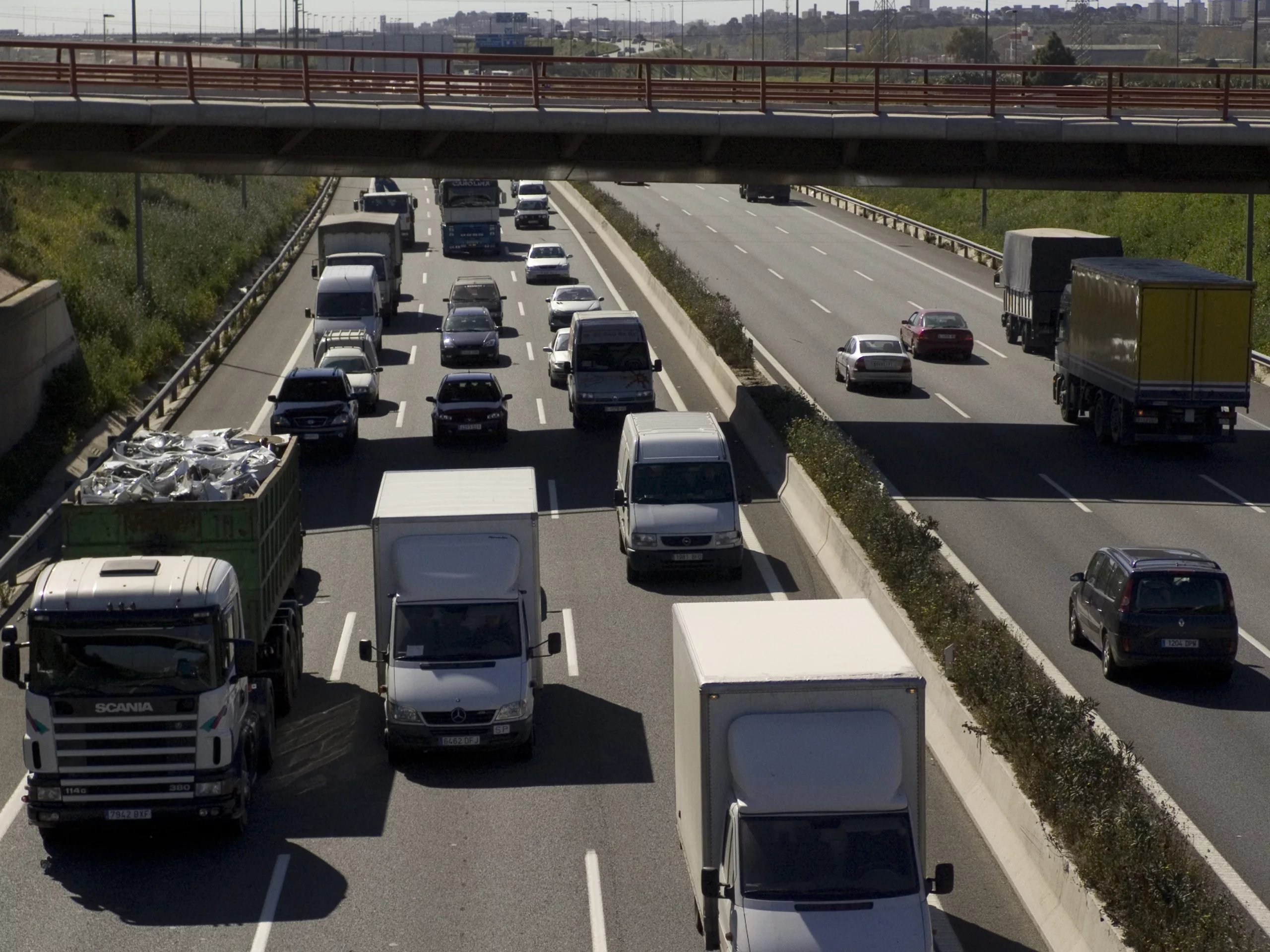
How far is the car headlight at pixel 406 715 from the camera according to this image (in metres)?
17.1

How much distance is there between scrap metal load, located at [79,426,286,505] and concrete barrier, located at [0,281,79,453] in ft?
41.7

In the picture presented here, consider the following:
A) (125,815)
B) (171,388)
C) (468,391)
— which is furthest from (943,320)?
(125,815)

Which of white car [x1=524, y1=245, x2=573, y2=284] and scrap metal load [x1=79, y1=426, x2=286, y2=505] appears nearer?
scrap metal load [x1=79, y1=426, x2=286, y2=505]

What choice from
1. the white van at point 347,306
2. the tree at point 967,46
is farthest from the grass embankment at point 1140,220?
the tree at point 967,46

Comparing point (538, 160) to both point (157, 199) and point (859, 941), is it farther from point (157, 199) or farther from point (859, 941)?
point (157, 199)

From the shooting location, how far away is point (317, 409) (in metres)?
33.8

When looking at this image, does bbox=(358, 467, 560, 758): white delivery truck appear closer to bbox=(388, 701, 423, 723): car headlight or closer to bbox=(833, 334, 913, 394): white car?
bbox=(388, 701, 423, 723): car headlight

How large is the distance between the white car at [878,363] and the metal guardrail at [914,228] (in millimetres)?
23710

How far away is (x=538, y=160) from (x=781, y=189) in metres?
57.3

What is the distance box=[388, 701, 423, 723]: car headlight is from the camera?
1708 cm

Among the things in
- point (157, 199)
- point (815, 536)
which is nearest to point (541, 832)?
point (815, 536)

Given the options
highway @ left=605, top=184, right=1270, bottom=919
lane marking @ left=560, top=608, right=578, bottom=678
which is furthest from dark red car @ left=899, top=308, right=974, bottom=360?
lane marking @ left=560, top=608, right=578, bottom=678

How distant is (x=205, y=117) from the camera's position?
31.7 m

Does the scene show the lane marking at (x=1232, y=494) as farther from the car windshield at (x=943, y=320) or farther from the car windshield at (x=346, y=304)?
the car windshield at (x=346, y=304)
